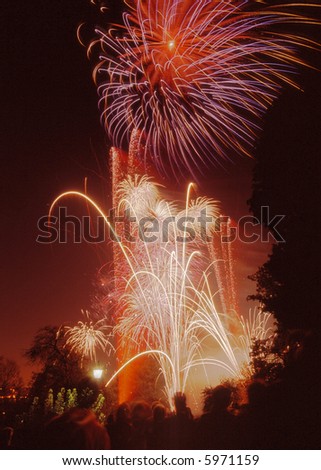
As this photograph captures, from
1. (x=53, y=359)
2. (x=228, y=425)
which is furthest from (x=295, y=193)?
(x=53, y=359)

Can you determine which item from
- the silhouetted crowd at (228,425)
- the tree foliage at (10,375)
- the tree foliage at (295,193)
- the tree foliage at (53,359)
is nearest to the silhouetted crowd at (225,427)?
the silhouetted crowd at (228,425)

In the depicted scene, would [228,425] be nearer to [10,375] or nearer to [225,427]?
[225,427]

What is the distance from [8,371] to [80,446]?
164 feet

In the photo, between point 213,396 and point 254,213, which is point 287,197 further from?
point 213,396

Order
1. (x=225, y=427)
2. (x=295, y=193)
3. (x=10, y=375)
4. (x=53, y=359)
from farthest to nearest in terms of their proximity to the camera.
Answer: (x=10, y=375)
(x=53, y=359)
(x=295, y=193)
(x=225, y=427)

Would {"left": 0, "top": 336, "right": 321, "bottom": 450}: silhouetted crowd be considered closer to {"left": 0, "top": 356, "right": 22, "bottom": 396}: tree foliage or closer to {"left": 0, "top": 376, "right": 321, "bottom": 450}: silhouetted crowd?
{"left": 0, "top": 376, "right": 321, "bottom": 450}: silhouetted crowd

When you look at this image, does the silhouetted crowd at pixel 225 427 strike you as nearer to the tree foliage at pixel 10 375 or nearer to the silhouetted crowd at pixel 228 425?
the silhouetted crowd at pixel 228 425

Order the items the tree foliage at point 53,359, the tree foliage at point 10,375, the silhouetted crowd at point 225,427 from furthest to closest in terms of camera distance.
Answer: the tree foliage at point 10,375, the tree foliage at point 53,359, the silhouetted crowd at point 225,427

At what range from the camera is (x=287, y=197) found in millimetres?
12461

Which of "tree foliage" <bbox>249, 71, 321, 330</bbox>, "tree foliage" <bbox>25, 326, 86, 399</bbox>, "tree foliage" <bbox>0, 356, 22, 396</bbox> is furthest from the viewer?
"tree foliage" <bbox>0, 356, 22, 396</bbox>

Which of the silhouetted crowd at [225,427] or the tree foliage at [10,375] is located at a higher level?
the tree foliage at [10,375]

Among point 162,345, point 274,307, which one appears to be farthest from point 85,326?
point 274,307

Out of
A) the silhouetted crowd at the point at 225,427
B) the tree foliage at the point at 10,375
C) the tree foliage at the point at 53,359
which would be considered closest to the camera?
the silhouetted crowd at the point at 225,427

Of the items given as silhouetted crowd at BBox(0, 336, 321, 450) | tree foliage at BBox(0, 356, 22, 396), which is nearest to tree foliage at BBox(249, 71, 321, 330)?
silhouetted crowd at BBox(0, 336, 321, 450)
